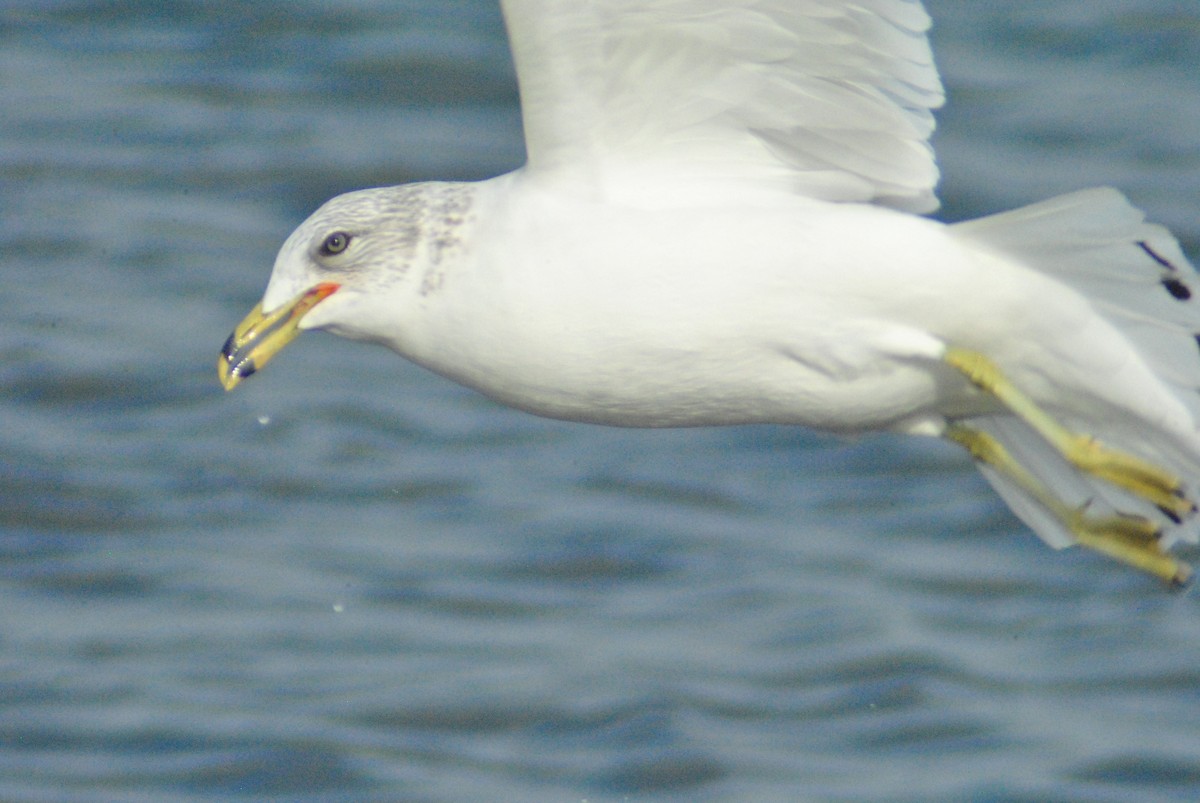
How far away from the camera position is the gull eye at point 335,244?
19.6 ft

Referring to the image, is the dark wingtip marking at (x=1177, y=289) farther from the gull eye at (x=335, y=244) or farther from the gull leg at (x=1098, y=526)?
the gull eye at (x=335, y=244)

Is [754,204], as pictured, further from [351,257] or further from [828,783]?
[828,783]

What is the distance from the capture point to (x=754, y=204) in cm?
585

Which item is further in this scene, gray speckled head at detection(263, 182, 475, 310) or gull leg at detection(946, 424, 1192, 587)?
gull leg at detection(946, 424, 1192, 587)

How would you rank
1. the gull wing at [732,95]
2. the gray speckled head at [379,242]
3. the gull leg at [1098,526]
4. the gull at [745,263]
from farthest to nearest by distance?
the gull leg at [1098,526] < the gray speckled head at [379,242] < the gull at [745,263] < the gull wing at [732,95]

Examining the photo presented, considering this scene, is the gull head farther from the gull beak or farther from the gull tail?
the gull tail

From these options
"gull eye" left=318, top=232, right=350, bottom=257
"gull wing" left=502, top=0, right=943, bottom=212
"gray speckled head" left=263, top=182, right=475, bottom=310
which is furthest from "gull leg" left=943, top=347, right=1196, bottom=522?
"gull eye" left=318, top=232, right=350, bottom=257

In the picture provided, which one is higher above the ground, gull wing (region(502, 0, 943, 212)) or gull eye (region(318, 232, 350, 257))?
gull wing (region(502, 0, 943, 212))

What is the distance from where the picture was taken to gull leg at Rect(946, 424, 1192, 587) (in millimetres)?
6367

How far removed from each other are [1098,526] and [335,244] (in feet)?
7.87

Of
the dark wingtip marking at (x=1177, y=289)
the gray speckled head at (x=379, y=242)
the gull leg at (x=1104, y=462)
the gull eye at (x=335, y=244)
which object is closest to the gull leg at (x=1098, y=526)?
the gull leg at (x=1104, y=462)

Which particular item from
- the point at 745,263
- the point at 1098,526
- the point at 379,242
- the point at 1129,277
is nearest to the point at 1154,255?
the point at 1129,277

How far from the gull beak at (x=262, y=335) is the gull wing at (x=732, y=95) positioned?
2.43ft

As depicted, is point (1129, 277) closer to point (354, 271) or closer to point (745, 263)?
point (745, 263)
